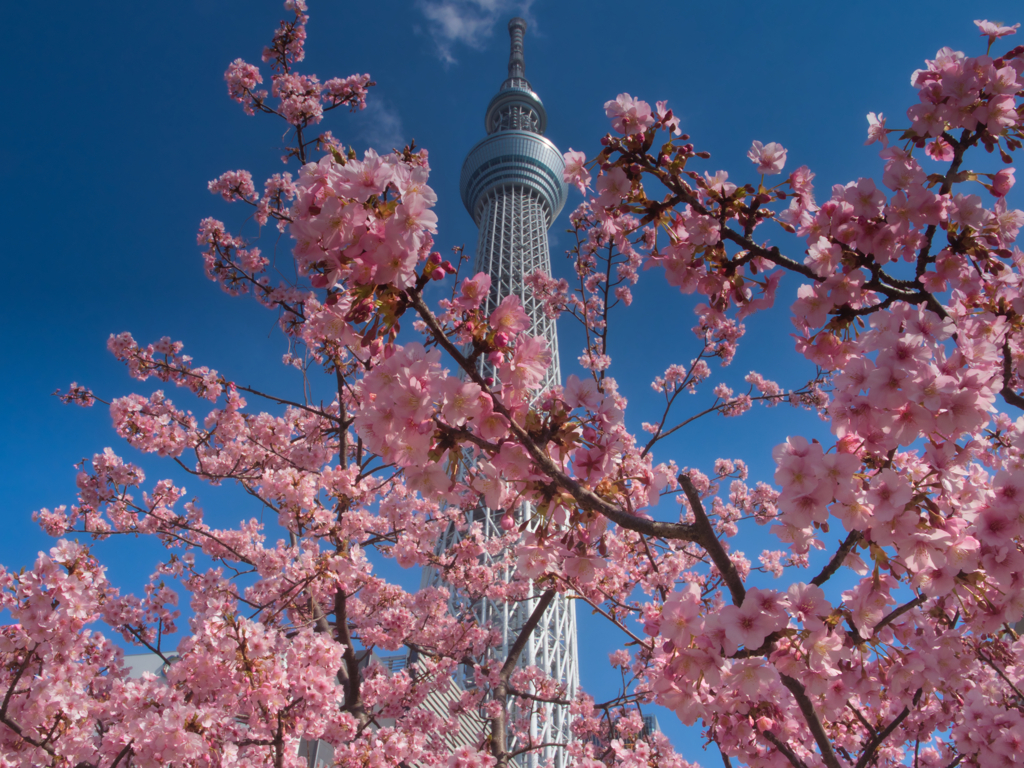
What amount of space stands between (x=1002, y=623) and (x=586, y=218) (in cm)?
421

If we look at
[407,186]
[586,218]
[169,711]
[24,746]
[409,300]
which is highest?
[586,218]

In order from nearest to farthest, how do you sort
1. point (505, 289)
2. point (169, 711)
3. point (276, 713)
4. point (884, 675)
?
point (884, 675) < point (169, 711) < point (276, 713) < point (505, 289)

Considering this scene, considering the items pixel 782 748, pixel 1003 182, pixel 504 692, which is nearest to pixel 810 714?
pixel 782 748

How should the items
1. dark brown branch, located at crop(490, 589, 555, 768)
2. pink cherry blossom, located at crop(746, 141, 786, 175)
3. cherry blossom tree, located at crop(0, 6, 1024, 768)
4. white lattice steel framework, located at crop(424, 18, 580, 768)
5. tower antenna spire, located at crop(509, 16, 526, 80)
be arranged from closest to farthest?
cherry blossom tree, located at crop(0, 6, 1024, 768) → pink cherry blossom, located at crop(746, 141, 786, 175) → dark brown branch, located at crop(490, 589, 555, 768) → white lattice steel framework, located at crop(424, 18, 580, 768) → tower antenna spire, located at crop(509, 16, 526, 80)

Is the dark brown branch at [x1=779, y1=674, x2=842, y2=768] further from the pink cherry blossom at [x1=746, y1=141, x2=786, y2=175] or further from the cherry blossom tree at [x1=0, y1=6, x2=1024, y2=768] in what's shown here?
the pink cherry blossom at [x1=746, y1=141, x2=786, y2=175]

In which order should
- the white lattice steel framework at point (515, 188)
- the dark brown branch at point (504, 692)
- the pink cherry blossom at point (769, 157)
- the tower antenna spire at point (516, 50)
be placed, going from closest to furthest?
the pink cherry blossom at point (769, 157) → the dark brown branch at point (504, 692) → the white lattice steel framework at point (515, 188) → the tower antenna spire at point (516, 50)

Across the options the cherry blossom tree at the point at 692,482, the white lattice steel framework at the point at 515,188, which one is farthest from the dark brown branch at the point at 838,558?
the white lattice steel framework at the point at 515,188

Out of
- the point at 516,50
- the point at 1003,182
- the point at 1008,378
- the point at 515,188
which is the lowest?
the point at 1008,378

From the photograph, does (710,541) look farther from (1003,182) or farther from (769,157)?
(1003,182)

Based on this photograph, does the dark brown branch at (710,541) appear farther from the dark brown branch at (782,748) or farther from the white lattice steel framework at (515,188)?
the white lattice steel framework at (515,188)

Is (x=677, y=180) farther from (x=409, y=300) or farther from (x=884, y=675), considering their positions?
(x=884, y=675)

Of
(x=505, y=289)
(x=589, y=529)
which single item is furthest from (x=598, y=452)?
(x=505, y=289)

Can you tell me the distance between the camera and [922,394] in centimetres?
149

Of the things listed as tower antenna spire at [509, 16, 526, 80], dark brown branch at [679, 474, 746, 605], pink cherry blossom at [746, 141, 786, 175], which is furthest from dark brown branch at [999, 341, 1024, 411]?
tower antenna spire at [509, 16, 526, 80]
